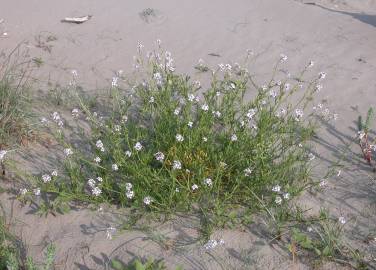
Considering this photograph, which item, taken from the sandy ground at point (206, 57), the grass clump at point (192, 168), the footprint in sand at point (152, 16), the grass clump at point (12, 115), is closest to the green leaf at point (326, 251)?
the sandy ground at point (206, 57)

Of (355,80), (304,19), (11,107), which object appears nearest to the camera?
Result: (11,107)

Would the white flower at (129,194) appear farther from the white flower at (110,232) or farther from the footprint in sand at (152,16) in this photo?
the footprint in sand at (152,16)

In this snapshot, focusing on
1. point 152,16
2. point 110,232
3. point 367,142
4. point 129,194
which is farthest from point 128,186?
point 152,16

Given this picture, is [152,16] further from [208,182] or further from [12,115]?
[208,182]

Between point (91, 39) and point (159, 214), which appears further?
point (91, 39)

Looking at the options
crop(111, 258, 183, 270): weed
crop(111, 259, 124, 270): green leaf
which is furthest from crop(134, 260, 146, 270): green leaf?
crop(111, 259, 124, 270): green leaf

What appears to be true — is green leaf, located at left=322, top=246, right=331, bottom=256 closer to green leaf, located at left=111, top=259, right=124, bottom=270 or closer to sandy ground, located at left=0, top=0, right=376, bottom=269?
sandy ground, located at left=0, top=0, right=376, bottom=269

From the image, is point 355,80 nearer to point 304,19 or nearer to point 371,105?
point 371,105

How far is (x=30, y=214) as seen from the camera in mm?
3178

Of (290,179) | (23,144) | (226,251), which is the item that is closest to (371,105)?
(290,179)

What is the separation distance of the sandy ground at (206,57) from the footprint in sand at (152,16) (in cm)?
1

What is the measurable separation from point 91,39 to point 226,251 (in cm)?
378

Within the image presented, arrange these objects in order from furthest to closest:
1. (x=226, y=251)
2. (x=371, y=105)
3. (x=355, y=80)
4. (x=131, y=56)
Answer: (x=131, y=56) < (x=355, y=80) < (x=371, y=105) < (x=226, y=251)

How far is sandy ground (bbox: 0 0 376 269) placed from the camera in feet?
9.59
